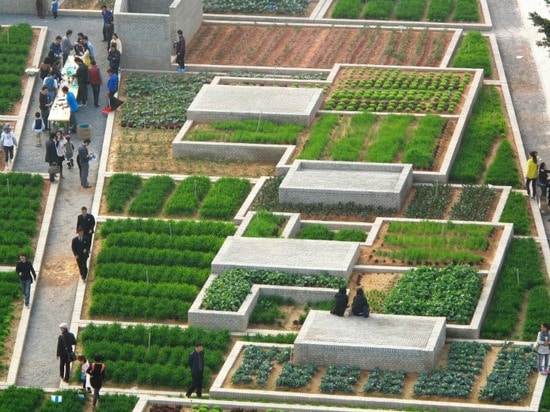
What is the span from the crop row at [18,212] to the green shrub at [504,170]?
11.7 metres

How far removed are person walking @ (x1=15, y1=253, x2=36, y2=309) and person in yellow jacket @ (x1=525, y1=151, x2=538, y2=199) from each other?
12.9 meters

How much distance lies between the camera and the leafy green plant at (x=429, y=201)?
4675 cm

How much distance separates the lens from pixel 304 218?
154ft

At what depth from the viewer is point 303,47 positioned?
59.1m

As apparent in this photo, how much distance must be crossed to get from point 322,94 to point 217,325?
13.4 meters

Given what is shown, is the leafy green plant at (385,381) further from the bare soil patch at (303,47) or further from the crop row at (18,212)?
the bare soil patch at (303,47)

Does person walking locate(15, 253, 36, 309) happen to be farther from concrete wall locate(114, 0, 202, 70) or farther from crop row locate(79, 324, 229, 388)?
concrete wall locate(114, 0, 202, 70)

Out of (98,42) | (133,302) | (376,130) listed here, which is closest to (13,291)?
(133,302)

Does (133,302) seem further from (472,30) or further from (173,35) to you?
(472,30)

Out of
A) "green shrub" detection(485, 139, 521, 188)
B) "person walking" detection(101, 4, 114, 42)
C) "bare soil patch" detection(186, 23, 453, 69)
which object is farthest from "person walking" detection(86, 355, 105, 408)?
"person walking" detection(101, 4, 114, 42)

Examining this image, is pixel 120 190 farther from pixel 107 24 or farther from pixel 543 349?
pixel 543 349

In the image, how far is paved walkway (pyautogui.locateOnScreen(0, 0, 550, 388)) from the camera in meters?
42.2

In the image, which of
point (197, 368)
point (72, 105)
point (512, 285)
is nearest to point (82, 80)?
point (72, 105)

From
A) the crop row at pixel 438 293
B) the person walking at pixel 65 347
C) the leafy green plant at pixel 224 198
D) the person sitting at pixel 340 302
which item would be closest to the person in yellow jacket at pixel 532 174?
the crop row at pixel 438 293
